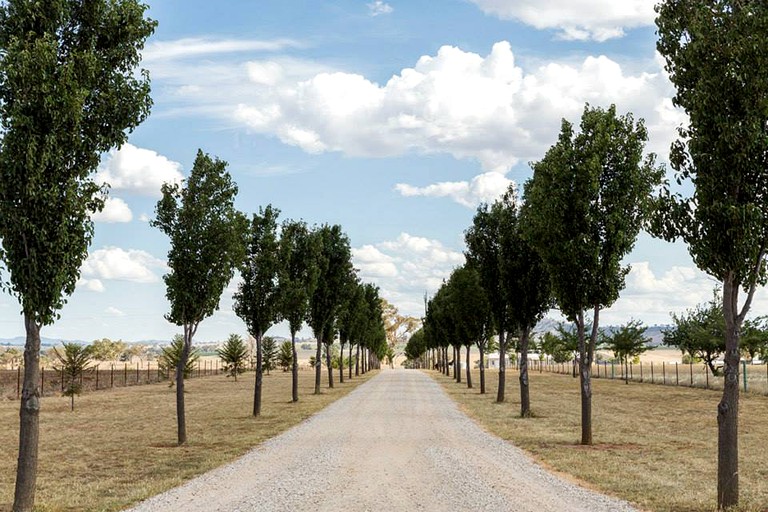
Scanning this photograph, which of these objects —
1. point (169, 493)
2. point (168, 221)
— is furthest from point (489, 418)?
point (169, 493)

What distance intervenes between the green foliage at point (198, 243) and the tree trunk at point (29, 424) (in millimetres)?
8659

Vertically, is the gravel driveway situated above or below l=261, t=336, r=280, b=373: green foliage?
above

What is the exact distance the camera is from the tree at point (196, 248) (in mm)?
20281

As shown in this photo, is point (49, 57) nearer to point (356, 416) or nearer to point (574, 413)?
point (356, 416)

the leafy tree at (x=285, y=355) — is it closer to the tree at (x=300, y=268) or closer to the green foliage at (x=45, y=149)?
the tree at (x=300, y=268)

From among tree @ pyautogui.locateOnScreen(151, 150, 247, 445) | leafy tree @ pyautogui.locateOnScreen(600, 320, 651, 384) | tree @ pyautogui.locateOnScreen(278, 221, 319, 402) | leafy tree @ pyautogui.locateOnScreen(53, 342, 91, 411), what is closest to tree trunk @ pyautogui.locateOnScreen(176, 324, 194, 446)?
tree @ pyautogui.locateOnScreen(151, 150, 247, 445)

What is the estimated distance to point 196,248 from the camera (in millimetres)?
20312

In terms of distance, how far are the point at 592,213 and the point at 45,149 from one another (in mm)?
14045

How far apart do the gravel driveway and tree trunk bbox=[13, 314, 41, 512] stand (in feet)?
6.00

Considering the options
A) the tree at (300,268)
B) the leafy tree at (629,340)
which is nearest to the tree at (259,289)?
the tree at (300,268)

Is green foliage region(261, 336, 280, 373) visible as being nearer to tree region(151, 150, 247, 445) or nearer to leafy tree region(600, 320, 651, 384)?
leafy tree region(600, 320, 651, 384)

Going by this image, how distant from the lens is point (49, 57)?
37.1ft

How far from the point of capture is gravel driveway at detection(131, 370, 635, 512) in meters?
11.3

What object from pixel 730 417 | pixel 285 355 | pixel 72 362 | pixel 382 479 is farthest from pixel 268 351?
pixel 730 417
